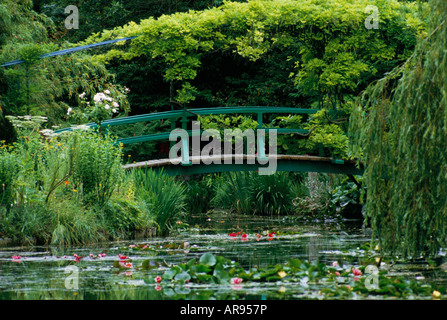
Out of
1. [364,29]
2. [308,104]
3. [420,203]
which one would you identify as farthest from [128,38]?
[420,203]

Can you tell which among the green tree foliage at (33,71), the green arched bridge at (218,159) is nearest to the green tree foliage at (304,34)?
the green arched bridge at (218,159)

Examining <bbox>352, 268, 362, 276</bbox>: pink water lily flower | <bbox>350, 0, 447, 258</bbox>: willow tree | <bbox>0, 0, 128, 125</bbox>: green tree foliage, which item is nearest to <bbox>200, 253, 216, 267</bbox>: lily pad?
<bbox>352, 268, 362, 276</bbox>: pink water lily flower

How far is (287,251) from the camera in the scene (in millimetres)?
6113

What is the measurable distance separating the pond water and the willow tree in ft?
1.11

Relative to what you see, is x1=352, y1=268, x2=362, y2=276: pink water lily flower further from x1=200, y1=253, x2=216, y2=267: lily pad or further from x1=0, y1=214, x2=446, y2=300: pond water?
x1=200, y1=253, x2=216, y2=267: lily pad

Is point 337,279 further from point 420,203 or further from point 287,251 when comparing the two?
point 287,251

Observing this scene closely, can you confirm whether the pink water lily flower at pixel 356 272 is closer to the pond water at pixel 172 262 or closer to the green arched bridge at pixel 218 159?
the pond water at pixel 172 262

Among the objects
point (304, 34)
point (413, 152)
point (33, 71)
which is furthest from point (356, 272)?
point (33, 71)

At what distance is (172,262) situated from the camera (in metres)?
5.35

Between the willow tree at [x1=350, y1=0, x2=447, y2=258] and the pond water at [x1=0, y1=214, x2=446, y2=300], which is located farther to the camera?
the willow tree at [x1=350, y1=0, x2=447, y2=258]

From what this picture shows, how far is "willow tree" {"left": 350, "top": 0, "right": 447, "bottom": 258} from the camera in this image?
431cm

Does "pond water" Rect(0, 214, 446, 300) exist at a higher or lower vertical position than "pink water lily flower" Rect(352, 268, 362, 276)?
lower

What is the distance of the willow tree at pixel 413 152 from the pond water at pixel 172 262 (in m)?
0.34

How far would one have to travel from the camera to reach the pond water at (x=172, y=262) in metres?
3.99
